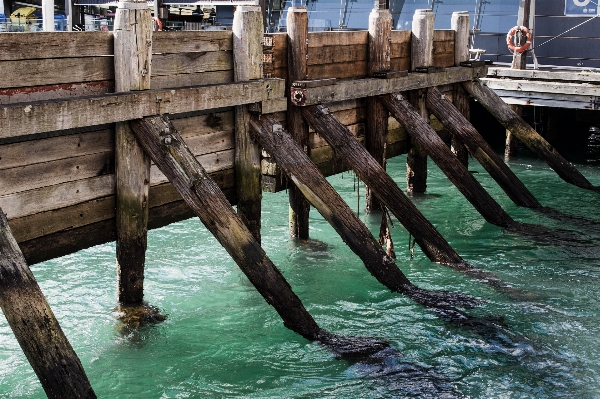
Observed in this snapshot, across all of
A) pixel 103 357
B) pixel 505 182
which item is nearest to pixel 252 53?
pixel 103 357

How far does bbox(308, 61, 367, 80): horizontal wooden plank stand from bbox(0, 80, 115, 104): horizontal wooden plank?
3029mm

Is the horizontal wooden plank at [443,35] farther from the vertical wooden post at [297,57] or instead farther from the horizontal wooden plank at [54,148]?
the horizontal wooden plank at [54,148]

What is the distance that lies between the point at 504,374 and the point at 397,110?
162 inches

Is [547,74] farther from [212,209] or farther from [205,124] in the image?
[212,209]

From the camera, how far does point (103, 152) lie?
6207 millimetres

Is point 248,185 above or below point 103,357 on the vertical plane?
above

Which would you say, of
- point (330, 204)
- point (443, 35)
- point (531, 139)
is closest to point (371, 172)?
point (330, 204)

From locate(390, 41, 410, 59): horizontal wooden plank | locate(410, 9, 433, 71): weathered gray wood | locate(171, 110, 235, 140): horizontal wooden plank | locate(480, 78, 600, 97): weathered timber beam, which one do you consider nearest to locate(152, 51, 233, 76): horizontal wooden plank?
locate(171, 110, 235, 140): horizontal wooden plank

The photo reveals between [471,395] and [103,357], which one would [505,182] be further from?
[103,357]

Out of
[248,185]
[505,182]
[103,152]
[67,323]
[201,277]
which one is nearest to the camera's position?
[103,152]

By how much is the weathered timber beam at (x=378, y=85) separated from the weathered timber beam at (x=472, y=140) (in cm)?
28

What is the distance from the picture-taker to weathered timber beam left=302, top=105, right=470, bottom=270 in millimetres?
8016

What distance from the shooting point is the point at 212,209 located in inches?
237

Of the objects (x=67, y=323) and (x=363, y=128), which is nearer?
(x=67, y=323)
